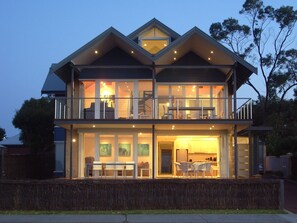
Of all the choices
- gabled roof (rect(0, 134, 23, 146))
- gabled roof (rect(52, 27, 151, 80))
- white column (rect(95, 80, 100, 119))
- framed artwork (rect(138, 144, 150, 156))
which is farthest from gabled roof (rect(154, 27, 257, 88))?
gabled roof (rect(0, 134, 23, 146))

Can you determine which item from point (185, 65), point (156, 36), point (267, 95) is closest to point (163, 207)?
point (185, 65)

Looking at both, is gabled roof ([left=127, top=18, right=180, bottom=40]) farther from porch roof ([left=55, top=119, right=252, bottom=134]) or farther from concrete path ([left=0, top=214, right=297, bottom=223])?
concrete path ([left=0, top=214, right=297, bottom=223])

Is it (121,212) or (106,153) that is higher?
(106,153)

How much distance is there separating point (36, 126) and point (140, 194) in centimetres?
3101

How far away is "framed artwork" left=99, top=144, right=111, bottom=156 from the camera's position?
84.5 feet

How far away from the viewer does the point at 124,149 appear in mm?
25797

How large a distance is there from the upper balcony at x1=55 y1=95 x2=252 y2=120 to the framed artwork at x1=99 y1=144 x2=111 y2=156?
1586mm

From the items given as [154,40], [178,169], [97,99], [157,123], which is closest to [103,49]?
[97,99]

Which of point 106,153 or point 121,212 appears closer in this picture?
point 121,212

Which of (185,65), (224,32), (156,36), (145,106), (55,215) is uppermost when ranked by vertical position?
(224,32)

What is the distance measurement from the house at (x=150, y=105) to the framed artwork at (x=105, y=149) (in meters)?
0.05

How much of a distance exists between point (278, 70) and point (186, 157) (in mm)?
21592

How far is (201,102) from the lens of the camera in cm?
2572

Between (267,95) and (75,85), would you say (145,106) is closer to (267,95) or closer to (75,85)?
(75,85)
